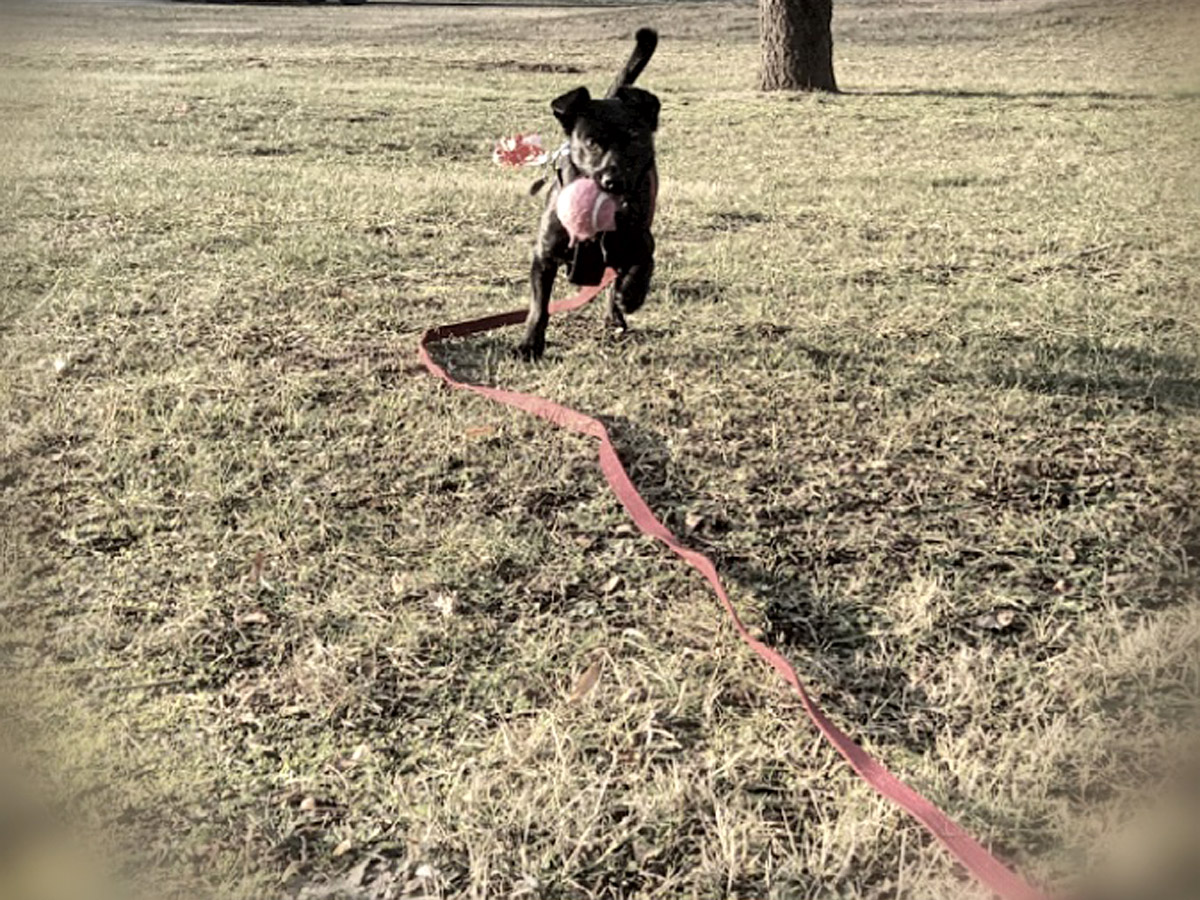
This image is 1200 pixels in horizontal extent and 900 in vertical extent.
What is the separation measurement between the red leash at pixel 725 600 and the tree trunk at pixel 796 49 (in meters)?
8.84

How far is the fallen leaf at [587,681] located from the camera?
2.12 metres

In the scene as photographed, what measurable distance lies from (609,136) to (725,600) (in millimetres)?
1523

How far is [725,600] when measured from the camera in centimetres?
208

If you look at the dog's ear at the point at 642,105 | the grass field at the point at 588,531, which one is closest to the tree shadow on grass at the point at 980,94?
the grass field at the point at 588,531

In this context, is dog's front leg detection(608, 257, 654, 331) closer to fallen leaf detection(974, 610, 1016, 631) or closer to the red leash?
the red leash

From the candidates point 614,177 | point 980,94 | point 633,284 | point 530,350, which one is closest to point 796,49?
point 980,94

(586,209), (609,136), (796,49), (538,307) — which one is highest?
(796,49)

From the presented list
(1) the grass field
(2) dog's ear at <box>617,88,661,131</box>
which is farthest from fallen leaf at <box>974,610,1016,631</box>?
(2) dog's ear at <box>617,88,661,131</box>

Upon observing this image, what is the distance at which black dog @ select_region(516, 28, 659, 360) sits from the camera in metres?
3.11

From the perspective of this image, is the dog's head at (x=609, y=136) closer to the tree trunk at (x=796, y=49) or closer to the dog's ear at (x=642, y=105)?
the dog's ear at (x=642, y=105)

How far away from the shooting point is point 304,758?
1941 millimetres

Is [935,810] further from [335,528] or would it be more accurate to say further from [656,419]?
[656,419]

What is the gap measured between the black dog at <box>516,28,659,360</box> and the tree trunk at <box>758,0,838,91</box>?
31.7 ft

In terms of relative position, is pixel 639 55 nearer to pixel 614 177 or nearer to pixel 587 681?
pixel 614 177
